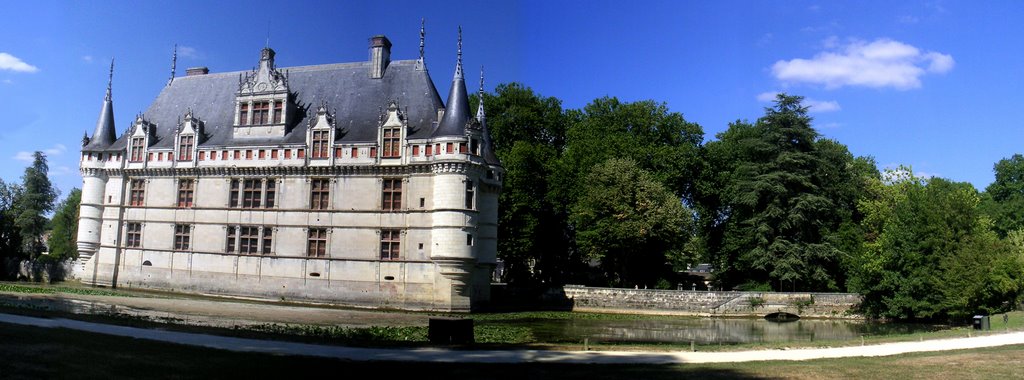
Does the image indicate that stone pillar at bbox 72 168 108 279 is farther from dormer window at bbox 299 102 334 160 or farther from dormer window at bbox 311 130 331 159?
dormer window at bbox 311 130 331 159

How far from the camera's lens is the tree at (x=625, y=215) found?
36781 millimetres

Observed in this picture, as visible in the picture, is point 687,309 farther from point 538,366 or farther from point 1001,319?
point 538,366

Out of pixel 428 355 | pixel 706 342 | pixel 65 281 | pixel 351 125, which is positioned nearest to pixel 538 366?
pixel 428 355

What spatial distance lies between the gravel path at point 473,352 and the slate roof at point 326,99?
1767 centimetres

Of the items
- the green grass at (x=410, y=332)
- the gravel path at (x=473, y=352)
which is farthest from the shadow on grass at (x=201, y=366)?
the green grass at (x=410, y=332)

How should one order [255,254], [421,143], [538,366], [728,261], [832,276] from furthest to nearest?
1. [728,261]
2. [832,276]
3. [255,254]
4. [421,143]
5. [538,366]

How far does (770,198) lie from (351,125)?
22.4 m

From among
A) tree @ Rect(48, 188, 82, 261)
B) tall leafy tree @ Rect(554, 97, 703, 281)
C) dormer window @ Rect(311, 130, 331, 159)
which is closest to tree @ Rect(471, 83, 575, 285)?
tall leafy tree @ Rect(554, 97, 703, 281)

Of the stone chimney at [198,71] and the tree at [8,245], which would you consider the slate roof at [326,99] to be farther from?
the tree at [8,245]

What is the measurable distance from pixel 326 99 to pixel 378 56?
3.29 metres

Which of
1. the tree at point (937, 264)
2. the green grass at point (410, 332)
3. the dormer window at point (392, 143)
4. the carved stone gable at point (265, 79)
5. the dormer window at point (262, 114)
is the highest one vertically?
the carved stone gable at point (265, 79)

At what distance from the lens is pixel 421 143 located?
3103 cm

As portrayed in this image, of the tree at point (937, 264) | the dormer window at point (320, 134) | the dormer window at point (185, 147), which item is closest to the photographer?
the tree at point (937, 264)

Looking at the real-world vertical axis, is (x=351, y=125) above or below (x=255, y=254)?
above
